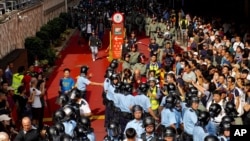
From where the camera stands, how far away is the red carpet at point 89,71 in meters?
15.1

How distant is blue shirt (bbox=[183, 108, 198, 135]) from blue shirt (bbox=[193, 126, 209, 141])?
0.56 metres

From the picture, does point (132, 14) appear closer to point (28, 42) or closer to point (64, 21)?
point (64, 21)

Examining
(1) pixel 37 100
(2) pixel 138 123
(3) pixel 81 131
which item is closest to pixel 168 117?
(2) pixel 138 123

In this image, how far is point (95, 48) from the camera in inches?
918

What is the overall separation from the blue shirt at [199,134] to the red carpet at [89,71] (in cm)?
444

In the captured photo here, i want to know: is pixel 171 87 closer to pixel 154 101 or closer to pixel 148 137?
pixel 154 101

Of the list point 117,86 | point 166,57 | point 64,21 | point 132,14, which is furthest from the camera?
point 64,21

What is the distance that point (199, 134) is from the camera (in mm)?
8883

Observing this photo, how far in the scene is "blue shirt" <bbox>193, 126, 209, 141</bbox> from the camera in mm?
8817

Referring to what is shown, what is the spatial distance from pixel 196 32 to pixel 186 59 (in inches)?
260

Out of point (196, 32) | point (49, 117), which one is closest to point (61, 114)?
point (49, 117)

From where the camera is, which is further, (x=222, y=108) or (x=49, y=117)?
(x=49, y=117)

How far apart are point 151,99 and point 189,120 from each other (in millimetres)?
2549

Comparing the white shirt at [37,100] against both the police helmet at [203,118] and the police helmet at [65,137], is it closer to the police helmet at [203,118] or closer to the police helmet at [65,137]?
the police helmet at [65,137]
